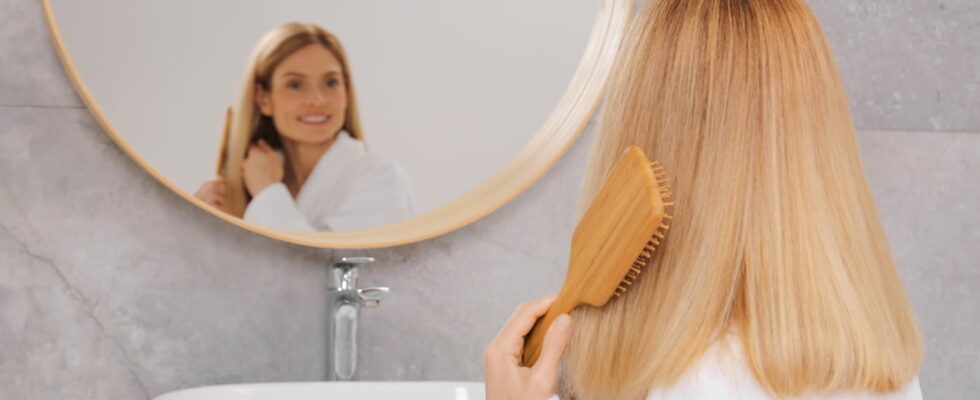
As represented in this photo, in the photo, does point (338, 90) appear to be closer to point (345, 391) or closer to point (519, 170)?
point (519, 170)

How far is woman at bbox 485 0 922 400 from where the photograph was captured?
0.66 meters

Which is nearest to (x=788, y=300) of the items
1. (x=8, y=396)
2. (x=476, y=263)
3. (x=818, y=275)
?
(x=818, y=275)

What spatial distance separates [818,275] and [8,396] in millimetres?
1072

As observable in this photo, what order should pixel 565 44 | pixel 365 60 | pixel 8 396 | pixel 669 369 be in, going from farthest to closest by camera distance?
pixel 565 44 < pixel 365 60 < pixel 8 396 < pixel 669 369

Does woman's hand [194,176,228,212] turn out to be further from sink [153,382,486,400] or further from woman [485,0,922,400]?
woman [485,0,922,400]

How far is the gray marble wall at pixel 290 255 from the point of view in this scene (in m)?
1.37

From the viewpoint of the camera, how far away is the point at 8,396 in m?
1.35

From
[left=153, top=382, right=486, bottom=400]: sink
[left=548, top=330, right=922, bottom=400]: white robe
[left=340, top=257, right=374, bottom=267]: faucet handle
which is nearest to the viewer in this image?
[left=548, top=330, right=922, bottom=400]: white robe

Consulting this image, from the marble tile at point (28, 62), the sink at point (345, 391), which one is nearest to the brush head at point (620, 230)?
the sink at point (345, 391)

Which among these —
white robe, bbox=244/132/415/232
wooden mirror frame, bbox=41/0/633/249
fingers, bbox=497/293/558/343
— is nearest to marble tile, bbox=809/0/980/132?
wooden mirror frame, bbox=41/0/633/249

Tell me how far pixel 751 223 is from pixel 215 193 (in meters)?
0.90

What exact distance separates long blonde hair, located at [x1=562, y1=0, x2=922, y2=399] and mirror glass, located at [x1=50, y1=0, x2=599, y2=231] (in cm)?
79

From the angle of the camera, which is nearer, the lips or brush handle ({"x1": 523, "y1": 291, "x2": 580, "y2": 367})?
brush handle ({"x1": 523, "y1": 291, "x2": 580, "y2": 367})

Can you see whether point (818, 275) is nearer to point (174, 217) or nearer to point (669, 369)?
point (669, 369)
